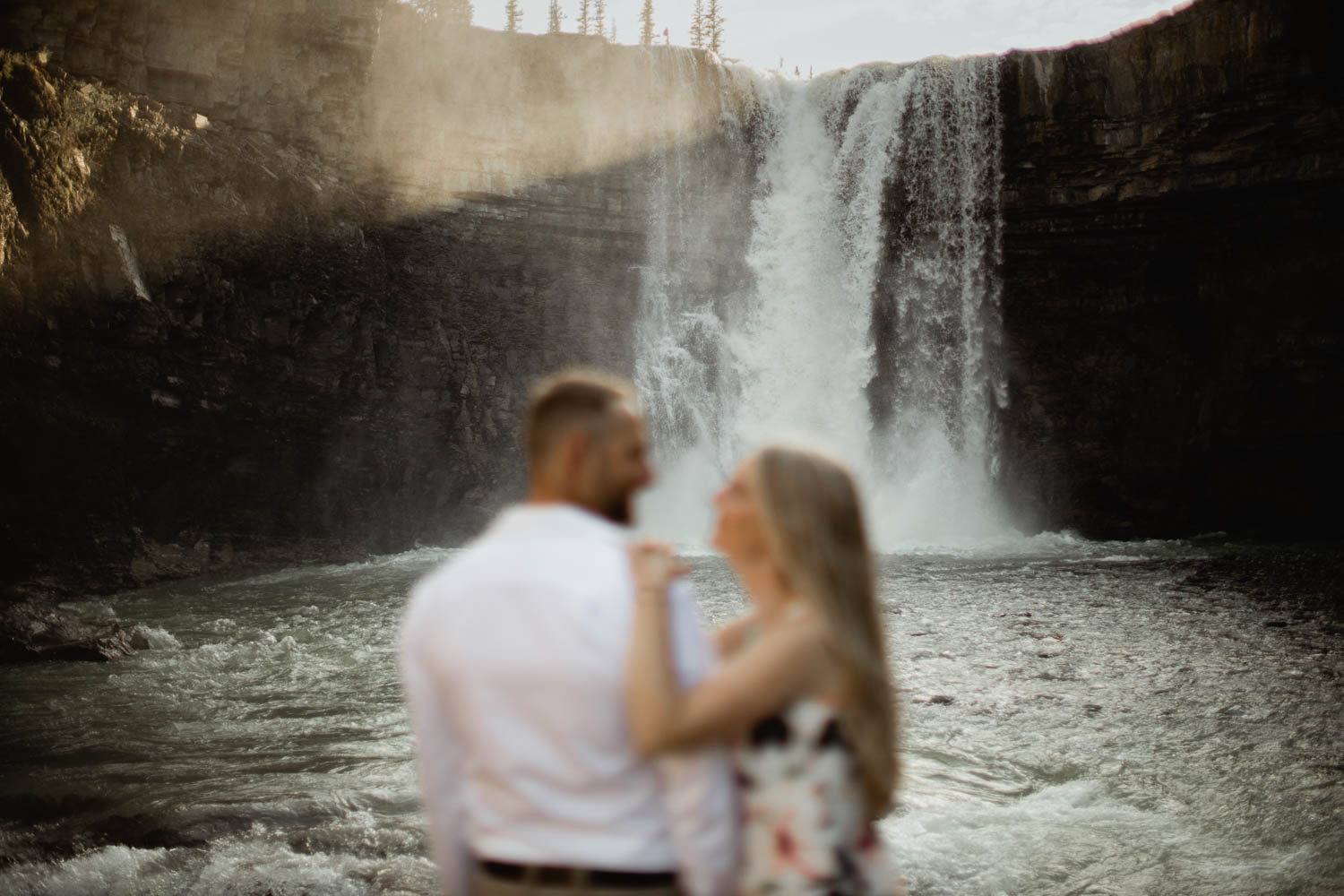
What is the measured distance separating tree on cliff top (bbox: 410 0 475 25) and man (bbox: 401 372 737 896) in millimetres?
56961

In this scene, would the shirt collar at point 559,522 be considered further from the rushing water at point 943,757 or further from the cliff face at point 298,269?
the cliff face at point 298,269

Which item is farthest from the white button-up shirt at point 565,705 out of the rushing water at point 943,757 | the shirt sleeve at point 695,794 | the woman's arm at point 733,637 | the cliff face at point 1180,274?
the cliff face at point 1180,274

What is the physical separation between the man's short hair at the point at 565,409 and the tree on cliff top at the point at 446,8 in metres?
56.7

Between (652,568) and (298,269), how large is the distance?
840 inches

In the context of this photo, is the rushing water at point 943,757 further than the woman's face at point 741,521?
Yes

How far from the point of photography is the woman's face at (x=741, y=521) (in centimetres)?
206

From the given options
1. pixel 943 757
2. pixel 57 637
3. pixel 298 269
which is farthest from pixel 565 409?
pixel 298 269

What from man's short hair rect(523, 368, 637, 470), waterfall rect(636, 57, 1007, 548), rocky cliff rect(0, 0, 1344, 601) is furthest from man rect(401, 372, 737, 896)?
waterfall rect(636, 57, 1007, 548)

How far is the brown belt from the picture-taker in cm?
184

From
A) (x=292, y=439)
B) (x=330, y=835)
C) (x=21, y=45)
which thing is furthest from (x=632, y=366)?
(x=330, y=835)

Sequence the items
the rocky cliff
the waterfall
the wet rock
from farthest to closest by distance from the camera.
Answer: the waterfall < the rocky cliff < the wet rock

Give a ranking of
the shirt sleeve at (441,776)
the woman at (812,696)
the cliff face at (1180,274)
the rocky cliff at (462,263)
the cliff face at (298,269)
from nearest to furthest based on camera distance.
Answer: the woman at (812,696) < the shirt sleeve at (441,776) < the cliff face at (298,269) < the rocky cliff at (462,263) < the cliff face at (1180,274)

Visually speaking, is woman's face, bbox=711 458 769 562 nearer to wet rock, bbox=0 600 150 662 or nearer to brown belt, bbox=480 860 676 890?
brown belt, bbox=480 860 676 890

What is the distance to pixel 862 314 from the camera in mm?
25219
